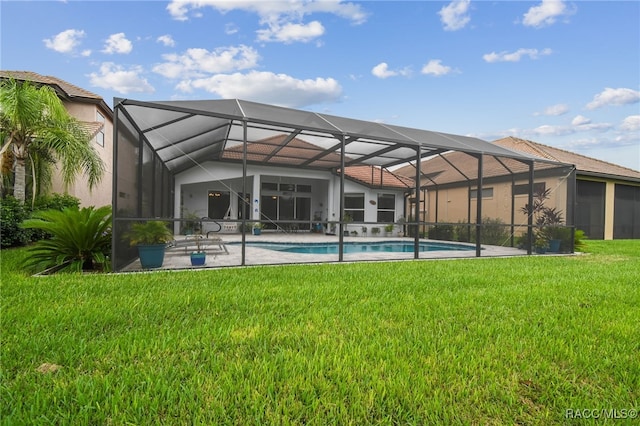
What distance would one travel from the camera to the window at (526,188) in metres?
10.9

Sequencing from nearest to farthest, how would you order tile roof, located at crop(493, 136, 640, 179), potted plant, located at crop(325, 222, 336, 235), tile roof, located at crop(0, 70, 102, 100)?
tile roof, located at crop(0, 70, 102, 100) → tile roof, located at crop(493, 136, 640, 179) → potted plant, located at crop(325, 222, 336, 235)

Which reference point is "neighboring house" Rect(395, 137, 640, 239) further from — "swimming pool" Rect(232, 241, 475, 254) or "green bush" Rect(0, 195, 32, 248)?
"green bush" Rect(0, 195, 32, 248)

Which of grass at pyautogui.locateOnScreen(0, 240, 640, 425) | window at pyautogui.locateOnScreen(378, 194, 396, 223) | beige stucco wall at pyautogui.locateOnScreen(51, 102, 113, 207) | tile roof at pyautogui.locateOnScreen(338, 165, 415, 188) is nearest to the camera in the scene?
grass at pyautogui.locateOnScreen(0, 240, 640, 425)

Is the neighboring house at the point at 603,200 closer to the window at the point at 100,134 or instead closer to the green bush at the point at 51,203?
the green bush at the point at 51,203

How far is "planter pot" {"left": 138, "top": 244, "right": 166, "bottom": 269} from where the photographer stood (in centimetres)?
579

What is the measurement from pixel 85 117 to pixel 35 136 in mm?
5605

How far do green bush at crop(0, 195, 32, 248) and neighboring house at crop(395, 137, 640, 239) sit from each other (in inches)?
467

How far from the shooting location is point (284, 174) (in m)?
16.6

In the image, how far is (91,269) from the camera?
5.72 meters

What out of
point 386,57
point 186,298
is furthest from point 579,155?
point 186,298

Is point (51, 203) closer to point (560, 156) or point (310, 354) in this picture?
point (310, 354)

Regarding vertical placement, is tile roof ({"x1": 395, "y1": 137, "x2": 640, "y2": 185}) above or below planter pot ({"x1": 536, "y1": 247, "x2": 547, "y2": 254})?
above

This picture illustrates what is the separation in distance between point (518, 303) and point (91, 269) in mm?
Result: 6358

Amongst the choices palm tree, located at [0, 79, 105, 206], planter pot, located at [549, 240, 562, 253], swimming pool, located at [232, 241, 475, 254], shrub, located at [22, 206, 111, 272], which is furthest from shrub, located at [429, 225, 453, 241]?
palm tree, located at [0, 79, 105, 206]
